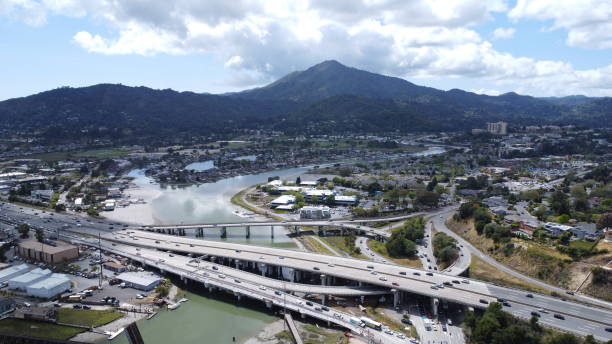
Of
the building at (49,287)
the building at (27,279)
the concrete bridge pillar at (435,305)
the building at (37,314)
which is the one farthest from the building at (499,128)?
the building at (37,314)

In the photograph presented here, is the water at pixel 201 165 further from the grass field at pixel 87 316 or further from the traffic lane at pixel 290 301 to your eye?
the grass field at pixel 87 316

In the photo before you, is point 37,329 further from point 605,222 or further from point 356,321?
point 605,222

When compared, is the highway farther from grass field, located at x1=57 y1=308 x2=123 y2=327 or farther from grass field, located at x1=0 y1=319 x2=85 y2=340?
grass field, located at x1=0 y1=319 x2=85 y2=340

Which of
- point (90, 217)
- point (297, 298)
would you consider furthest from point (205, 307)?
point (90, 217)

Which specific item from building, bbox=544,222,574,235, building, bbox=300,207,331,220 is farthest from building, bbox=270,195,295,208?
building, bbox=544,222,574,235

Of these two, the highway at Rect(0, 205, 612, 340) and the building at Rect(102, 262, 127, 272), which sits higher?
the highway at Rect(0, 205, 612, 340)
